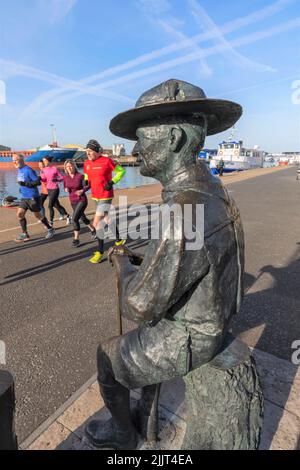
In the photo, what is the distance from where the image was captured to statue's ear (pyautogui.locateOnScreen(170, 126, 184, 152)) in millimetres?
1330

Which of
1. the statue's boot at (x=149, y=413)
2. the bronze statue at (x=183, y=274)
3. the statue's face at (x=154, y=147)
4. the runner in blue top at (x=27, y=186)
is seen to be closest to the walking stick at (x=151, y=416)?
the statue's boot at (x=149, y=413)

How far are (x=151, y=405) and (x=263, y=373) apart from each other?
1167mm

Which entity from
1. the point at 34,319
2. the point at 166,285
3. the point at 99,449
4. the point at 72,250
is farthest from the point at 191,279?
the point at 72,250

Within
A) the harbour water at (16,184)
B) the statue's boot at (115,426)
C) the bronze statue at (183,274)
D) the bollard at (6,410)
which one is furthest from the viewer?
the harbour water at (16,184)

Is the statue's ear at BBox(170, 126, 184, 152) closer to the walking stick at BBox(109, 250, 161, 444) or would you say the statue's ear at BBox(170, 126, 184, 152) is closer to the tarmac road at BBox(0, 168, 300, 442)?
the walking stick at BBox(109, 250, 161, 444)

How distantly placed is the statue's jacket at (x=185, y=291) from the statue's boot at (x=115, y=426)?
0.22 meters

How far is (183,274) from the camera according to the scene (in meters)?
1.21

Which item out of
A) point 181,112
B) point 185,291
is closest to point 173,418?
point 185,291

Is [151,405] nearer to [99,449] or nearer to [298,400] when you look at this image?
[99,449]

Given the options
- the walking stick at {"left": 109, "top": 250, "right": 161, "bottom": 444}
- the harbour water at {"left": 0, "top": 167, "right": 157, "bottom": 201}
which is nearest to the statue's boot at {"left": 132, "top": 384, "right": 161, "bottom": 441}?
the walking stick at {"left": 109, "top": 250, "right": 161, "bottom": 444}

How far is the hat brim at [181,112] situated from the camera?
1.30m

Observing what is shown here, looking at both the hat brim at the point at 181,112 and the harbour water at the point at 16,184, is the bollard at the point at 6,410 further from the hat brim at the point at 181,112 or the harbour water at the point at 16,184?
the harbour water at the point at 16,184

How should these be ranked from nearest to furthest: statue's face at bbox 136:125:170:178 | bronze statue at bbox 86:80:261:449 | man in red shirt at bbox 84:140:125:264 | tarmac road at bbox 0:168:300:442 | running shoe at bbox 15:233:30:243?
bronze statue at bbox 86:80:261:449, statue's face at bbox 136:125:170:178, tarmac road at bbox 0:168:300:442, man in red shirt at bbox 84:140:125:264, running shoe at bbox 15:233:30:243

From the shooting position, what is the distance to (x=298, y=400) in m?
2.25
